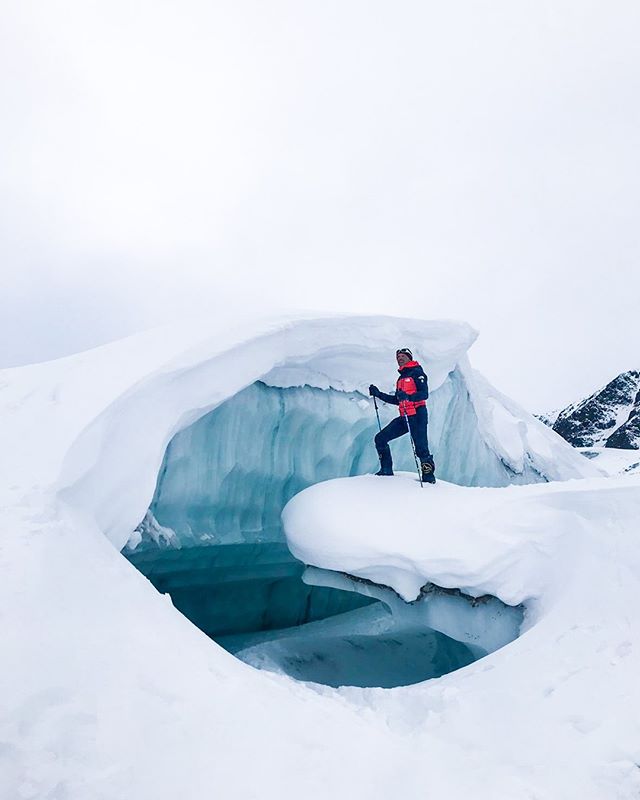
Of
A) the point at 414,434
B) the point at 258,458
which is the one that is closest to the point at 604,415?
the point at 414,434

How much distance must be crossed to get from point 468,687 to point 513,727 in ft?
1.81

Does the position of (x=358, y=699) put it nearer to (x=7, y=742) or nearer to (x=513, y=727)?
(x=513, y=727)

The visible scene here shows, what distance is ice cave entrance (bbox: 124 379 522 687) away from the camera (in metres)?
5.63

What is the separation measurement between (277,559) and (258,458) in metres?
1.81

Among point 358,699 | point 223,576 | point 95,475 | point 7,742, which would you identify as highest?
point 95,475

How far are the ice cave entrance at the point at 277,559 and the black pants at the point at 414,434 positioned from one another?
902 millimetres

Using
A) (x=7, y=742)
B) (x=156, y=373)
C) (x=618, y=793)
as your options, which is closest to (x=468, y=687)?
(x=618, y=793)

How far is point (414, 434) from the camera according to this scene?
590 centimetres

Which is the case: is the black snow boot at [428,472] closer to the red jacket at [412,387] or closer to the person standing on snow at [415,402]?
the person standing on snow at [415,402]

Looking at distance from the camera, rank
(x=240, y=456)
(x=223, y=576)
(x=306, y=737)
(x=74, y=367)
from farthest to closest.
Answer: (x=223, y=576) < (x=240, y=456) < (x=74, y=367) < (x=306, y=737)

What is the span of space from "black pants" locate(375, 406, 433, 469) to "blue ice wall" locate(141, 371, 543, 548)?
896 mm

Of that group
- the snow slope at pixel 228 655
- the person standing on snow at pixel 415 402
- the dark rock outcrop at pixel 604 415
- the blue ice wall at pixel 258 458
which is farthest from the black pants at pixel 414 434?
the dark rock outcrop at pixel 604 415

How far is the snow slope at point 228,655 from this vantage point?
2027mm

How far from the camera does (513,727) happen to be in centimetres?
286
